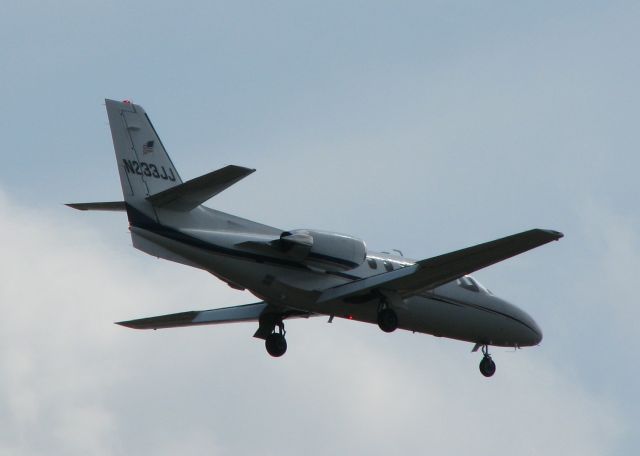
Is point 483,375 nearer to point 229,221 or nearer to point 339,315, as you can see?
point 339,315

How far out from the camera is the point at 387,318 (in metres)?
37.8

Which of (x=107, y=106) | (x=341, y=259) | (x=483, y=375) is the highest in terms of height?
(x=107, y=106)

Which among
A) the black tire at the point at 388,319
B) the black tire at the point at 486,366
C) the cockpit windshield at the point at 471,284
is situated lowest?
the black tire at the point at 486,366

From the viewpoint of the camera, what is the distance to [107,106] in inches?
1414

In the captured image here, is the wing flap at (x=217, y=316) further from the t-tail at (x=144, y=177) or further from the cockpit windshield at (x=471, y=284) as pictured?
the t-tail at (x=144, y=177)

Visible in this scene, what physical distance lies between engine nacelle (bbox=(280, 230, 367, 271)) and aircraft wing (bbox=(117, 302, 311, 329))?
10.3 feet

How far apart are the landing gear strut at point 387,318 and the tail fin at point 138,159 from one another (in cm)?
596

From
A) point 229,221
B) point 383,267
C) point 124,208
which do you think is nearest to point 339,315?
point 383,267

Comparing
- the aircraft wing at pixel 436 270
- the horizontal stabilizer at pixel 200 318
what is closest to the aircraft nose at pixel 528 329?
the aircraft wing at pixel 436 270

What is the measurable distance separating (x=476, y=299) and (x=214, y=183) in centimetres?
1057

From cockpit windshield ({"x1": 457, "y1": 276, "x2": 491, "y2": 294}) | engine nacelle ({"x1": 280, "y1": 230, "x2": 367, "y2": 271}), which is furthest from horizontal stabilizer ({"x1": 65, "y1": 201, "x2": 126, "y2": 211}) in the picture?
Result: cockpit windshield ({"x1": 457, "y1": 276, "x2": 491, "y2": 294})

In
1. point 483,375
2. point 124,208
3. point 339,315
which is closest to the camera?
point 124,208

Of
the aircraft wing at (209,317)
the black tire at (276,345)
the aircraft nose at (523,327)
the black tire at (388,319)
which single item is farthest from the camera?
the aircraft nose at (523,327)

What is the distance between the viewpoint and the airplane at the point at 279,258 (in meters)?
34.8
